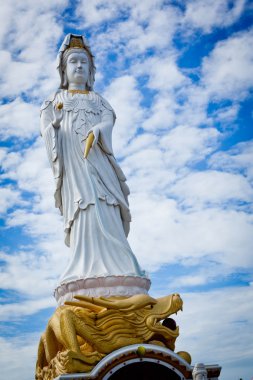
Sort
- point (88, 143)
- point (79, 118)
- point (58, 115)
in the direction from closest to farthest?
point (88, 143), point (58, 115), point (79, 118)

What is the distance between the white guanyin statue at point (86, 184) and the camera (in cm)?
760

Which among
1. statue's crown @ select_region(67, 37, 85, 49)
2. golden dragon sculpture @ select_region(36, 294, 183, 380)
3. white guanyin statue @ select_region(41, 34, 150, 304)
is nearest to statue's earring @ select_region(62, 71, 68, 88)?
white guanyin statue @ select_region(41, 34, 150, 304)

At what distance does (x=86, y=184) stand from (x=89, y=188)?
10 cm

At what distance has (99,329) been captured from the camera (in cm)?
673

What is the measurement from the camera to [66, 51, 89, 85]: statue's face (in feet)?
31.2

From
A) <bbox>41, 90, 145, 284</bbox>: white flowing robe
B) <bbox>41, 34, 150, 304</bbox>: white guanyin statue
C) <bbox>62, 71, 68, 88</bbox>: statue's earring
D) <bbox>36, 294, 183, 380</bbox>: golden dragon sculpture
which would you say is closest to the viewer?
<bbox>36, 294, 183, 380</bbox>: golden dragon sculpture

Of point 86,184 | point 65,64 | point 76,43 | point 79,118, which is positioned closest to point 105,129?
point 79,118

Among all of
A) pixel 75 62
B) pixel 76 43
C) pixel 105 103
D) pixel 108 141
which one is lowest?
pixel 108 141

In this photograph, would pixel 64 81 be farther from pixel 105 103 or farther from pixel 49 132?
pixel 49 132

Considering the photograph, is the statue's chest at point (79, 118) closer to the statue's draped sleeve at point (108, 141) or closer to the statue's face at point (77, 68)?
the statue's draped sleeve at point (108, 141)

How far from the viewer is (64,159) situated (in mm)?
8852

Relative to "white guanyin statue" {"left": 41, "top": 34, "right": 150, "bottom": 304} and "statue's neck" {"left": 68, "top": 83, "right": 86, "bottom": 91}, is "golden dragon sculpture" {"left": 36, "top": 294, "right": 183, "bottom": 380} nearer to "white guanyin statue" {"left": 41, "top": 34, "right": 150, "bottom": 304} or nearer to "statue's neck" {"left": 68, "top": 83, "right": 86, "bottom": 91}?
"white guanyin statue" {"left": 41, "top": 34, "right": 150, "bottom": 304}

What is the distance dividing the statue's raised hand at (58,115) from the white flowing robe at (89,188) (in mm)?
84

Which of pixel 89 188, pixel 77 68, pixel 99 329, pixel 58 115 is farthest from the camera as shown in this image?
pixel 77 68
